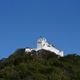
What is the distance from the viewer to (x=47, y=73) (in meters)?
73.9

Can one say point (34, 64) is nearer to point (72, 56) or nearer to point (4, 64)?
point (4, 64)

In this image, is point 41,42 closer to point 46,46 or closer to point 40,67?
point 46,46

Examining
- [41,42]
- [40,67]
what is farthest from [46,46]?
[40,67]

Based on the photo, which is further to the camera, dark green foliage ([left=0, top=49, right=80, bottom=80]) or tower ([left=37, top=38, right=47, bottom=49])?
tower ([left=37, top=38, right=47, bottom=49])

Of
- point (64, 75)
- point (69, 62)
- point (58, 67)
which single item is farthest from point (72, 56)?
point (64, 75)

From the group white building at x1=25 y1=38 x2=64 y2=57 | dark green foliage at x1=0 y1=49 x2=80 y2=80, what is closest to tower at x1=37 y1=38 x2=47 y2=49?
white building at x1=25 y1=38 x2=64 y2=57

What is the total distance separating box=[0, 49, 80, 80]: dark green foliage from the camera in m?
71.1

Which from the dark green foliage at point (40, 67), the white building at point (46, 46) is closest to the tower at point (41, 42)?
the white building at point (46, 46)

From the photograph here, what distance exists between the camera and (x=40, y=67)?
250ft

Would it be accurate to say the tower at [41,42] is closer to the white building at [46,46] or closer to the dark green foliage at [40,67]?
the white building at [46,46]

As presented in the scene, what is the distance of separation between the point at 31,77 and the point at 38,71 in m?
5.90

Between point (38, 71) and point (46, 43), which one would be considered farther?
point (46, 43)

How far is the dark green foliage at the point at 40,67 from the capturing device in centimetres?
7106

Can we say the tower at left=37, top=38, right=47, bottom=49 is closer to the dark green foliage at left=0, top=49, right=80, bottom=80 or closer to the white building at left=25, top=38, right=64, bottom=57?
the white building at left=25, top=38, right=64, bottom=57
